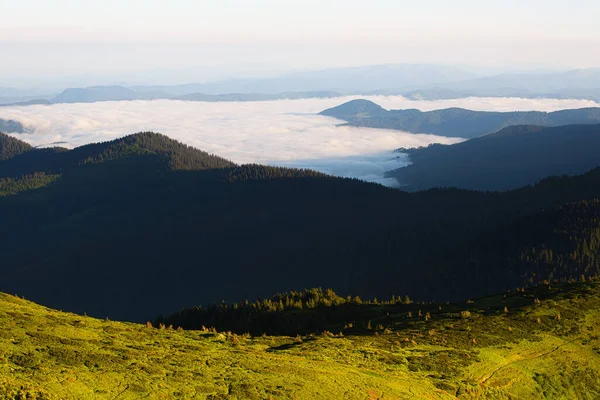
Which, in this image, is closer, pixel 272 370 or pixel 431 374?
pixel 272 370

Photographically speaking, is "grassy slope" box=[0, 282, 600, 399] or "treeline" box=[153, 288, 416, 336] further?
"treeline" box=[153, 288, 416, 336]

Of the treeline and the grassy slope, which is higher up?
the grassy slope

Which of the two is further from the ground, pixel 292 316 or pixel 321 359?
pixel 321 359

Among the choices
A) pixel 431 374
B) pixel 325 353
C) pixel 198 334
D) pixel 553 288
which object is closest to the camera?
pixel 431 374

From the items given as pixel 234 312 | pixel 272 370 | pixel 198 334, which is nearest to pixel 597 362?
pixel 272 370

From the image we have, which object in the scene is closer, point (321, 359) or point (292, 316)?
point (321, 359)

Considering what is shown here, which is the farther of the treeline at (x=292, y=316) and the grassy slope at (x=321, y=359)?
the treeline at (x=292, y=316)

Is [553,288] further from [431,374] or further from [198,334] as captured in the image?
[198,334]

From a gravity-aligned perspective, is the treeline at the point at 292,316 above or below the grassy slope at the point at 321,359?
below
